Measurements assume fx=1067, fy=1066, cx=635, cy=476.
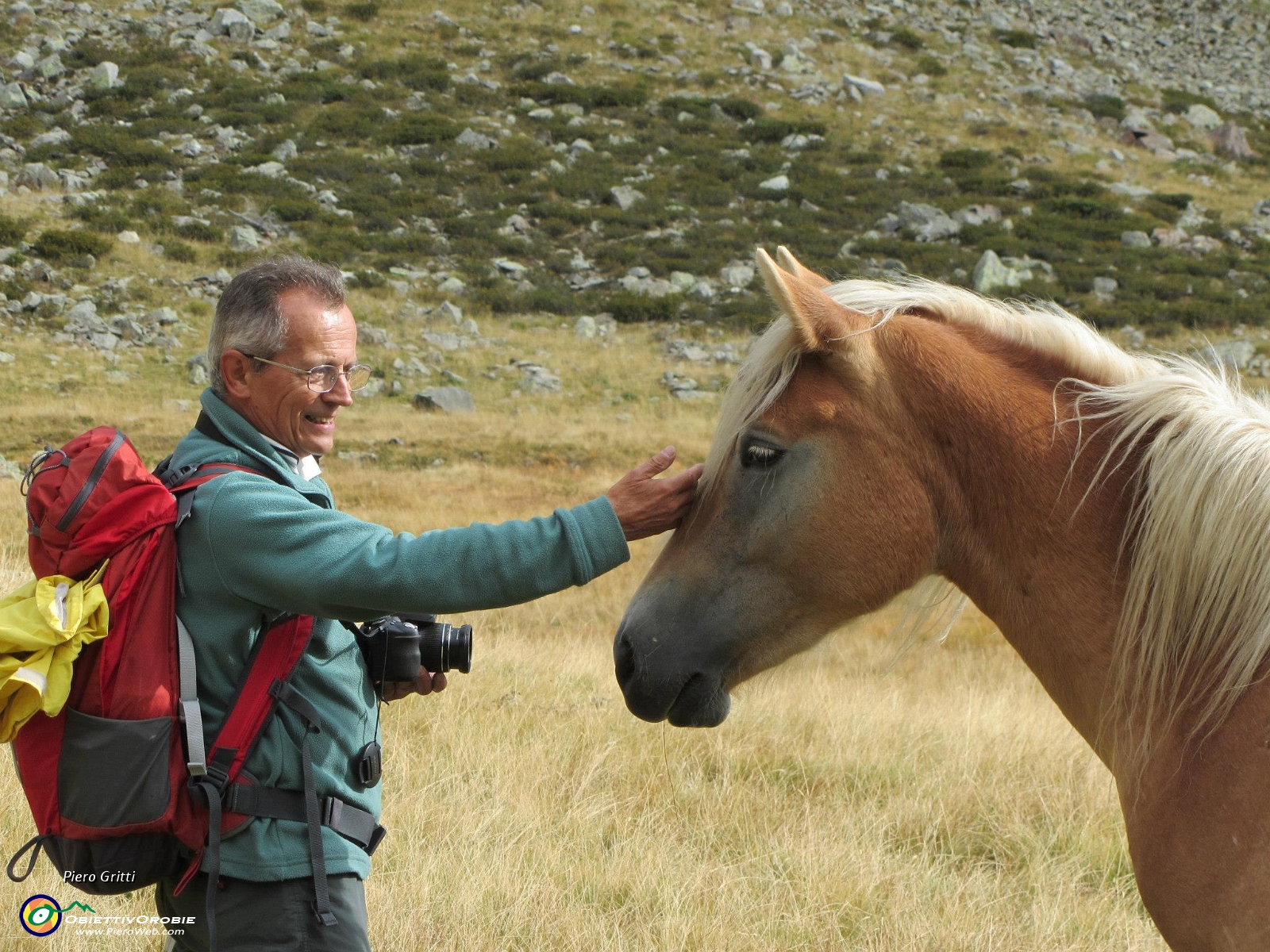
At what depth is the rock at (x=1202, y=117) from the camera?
3891 centimetres

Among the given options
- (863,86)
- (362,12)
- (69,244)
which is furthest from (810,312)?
(362,12)

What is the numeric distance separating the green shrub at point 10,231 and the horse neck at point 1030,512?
24.2 metres

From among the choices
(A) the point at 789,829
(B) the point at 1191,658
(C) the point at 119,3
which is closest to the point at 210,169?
(C) the point at 119,3

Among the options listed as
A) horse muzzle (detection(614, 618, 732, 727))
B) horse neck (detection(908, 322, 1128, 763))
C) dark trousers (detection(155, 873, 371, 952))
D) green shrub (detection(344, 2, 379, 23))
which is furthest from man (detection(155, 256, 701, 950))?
green shrub (detection(344, 2, 379, 23))

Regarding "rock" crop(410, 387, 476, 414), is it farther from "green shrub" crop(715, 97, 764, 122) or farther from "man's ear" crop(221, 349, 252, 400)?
"green shrub" crop(715, 97, 764, 122)

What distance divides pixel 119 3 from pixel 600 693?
1497 inches

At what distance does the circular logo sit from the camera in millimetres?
2988

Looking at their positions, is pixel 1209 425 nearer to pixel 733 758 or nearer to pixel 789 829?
pixel 789 829

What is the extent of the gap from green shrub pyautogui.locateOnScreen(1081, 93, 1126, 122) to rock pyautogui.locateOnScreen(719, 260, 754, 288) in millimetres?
19630

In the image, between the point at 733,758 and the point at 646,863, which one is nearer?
the point at 646,863

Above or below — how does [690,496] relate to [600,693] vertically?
above

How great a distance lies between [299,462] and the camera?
231cm

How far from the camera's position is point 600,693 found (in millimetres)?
5742

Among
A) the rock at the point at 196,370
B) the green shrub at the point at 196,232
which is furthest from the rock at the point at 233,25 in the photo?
the rock at the point at 196,370
